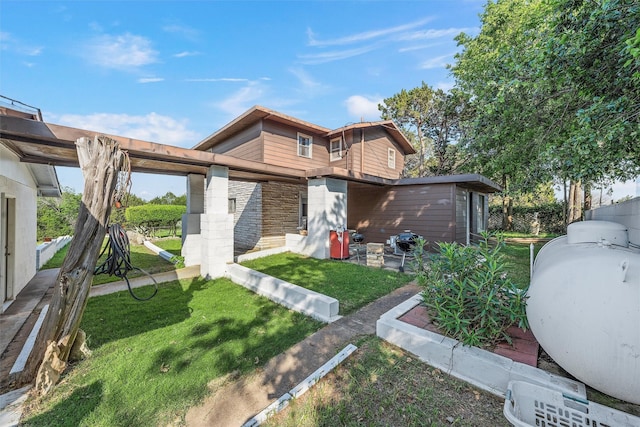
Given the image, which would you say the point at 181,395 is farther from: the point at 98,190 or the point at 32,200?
the point at 32,200

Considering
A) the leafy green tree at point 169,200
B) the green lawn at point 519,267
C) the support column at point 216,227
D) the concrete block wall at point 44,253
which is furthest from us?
the leafy green tree at point 169,200

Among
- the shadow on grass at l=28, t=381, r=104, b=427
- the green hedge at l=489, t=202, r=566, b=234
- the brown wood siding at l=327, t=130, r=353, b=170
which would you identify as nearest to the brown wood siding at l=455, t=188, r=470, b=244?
the brown wood siding at l=327, t=130, r=353, b=170

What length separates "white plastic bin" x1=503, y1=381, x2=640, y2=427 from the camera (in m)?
1.78

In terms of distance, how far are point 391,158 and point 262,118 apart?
25.1ft

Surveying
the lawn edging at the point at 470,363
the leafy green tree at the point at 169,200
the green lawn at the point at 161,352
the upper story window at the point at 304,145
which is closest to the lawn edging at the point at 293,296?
the green lawn at the point at 161,352

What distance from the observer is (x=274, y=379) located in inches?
101

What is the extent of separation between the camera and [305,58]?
28.3 feet

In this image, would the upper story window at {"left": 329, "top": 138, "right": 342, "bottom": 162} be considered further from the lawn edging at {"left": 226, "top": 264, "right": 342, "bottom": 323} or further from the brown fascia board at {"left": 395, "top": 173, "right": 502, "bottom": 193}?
the lawn edging at {"left": 226, "top": 264, "right": 342, "bottom": 323}

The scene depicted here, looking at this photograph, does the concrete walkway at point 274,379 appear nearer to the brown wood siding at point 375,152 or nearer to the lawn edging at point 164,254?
the lawn edging at point 164,254

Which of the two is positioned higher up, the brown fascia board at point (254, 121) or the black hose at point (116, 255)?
the brown fascia board at point (254, 121)

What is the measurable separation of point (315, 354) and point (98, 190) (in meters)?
3.09

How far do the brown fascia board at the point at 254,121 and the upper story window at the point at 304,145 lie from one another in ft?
1.07

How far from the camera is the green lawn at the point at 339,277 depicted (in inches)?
186

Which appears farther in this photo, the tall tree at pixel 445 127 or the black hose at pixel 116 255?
the tall tree at pixel 445 127
